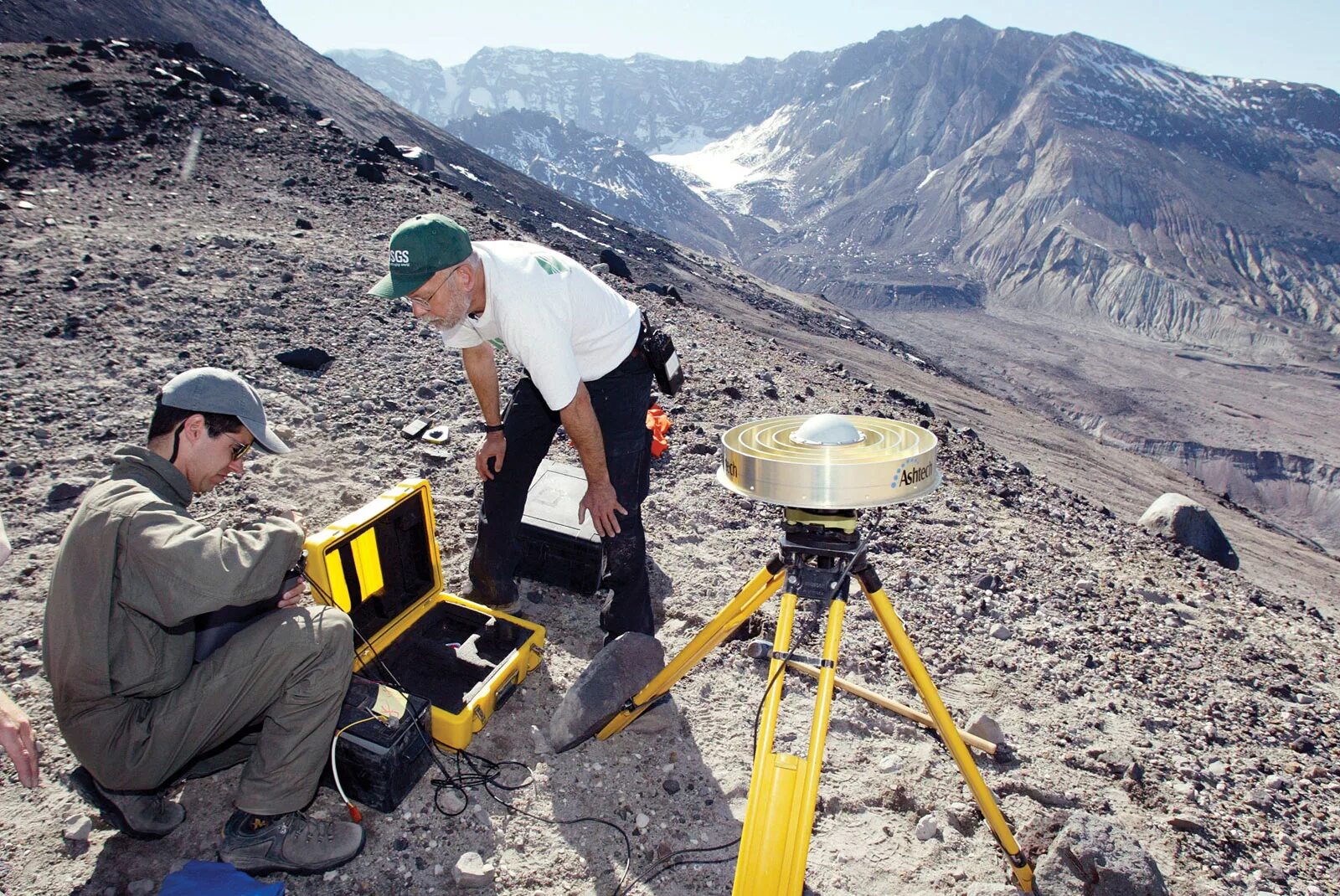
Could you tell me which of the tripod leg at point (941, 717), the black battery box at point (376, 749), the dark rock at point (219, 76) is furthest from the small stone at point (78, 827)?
the dark rock at point (219, 76)

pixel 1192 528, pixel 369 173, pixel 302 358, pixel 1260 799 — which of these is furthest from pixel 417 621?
pixel 369 173

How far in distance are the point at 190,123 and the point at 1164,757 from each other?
15.3 metres

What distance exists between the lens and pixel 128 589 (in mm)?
2158

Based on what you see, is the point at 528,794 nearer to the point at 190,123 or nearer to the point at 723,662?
the point at 723,662

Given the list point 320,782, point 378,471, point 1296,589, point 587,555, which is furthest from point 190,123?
point 1296,589

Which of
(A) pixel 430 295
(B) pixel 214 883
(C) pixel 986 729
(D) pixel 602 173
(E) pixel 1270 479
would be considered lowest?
(E) pixel 1270 479

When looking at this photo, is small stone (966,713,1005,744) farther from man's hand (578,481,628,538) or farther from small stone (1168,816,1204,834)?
man's hand (578,481,628,538)

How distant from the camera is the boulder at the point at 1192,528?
7121 mm

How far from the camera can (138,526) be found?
2.14 meters

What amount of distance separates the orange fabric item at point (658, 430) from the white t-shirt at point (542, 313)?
2.28 m

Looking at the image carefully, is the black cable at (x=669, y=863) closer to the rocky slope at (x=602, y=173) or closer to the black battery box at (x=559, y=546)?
the black battery box at (x=559, y=546)

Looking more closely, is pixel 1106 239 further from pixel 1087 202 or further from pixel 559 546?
pixel 559 546

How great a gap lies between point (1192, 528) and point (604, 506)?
6.51m

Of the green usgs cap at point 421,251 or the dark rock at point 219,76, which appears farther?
the dark rock at point 219,76
